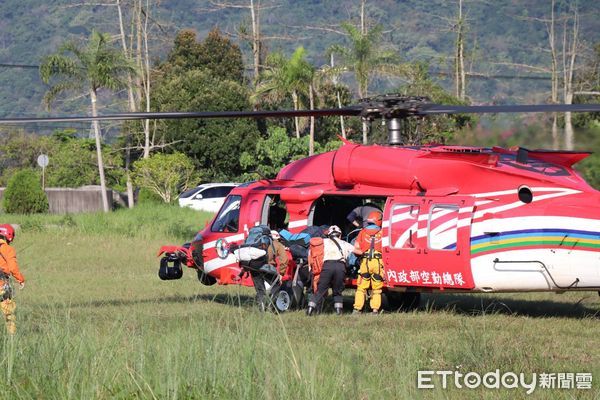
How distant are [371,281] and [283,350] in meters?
7.49

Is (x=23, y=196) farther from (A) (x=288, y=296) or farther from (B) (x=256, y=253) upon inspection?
(B) (x=256, y=253)

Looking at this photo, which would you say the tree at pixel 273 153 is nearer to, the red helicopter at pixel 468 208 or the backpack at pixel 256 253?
the backpack at pixel 256 253

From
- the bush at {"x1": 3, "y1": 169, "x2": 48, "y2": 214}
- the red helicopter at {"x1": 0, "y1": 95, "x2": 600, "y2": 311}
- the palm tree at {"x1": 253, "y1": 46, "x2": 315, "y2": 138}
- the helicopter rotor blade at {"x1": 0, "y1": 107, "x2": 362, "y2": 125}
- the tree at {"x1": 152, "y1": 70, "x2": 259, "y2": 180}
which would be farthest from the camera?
the tree at {"x1": 152, "y1": 70, "x2": 259, "y2": 180}

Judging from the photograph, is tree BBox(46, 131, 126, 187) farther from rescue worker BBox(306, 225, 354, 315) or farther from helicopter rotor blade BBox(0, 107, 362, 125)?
helicopter rotor blade BBox(0, 107, 362, 125)

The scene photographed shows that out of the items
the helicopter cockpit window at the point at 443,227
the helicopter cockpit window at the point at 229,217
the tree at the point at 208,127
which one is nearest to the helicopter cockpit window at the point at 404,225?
the helicopter cockpit window at the point at 443,227

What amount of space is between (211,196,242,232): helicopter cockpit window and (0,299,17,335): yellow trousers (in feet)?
15.7

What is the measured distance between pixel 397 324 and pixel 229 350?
20.5ft

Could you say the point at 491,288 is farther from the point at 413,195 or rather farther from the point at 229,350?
the point at 229,350

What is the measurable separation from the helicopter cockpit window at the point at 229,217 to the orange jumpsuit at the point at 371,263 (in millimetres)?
2357

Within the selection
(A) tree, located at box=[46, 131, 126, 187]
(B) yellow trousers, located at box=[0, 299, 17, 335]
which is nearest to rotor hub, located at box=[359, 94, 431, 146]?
(B) yellow trousers, located at box=[0, 299, 17, 335]

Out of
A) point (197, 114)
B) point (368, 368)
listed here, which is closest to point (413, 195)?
point (197, 114)

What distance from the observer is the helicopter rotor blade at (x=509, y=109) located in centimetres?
1100

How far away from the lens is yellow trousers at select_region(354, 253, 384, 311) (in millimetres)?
15039

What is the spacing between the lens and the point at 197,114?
13523 millimetres
